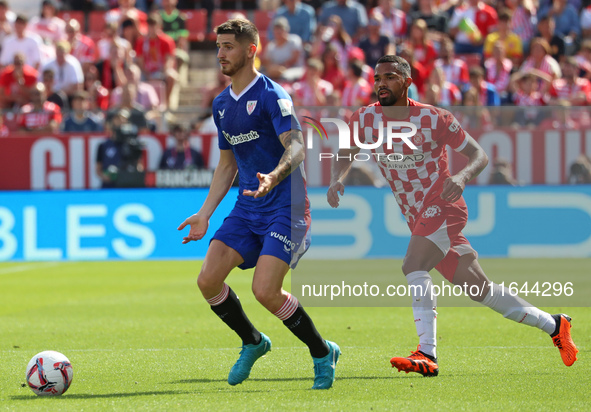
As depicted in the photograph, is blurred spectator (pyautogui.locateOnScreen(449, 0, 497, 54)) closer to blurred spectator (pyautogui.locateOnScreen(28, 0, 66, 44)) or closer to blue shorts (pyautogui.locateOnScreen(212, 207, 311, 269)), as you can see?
blurred spectator (pyautogui.locateOnScreen(28, 0, 66, 44))

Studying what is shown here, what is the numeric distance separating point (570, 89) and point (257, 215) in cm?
1091

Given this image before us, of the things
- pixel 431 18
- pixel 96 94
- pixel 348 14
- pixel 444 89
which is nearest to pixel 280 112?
pixel 444 89

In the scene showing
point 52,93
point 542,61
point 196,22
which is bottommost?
point 52,93

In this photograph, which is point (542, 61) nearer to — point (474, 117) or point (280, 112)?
point (474, 117)

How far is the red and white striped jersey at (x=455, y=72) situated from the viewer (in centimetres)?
1647

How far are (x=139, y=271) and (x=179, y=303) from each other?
337 cm

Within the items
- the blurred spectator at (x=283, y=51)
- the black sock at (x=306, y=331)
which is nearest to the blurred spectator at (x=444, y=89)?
the blurred spectator at (x=283, y=51)

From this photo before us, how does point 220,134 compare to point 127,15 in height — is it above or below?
below

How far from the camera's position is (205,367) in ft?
22.3

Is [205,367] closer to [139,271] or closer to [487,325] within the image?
[487,325]

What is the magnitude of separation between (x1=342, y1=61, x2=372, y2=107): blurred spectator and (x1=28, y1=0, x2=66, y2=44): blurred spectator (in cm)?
719

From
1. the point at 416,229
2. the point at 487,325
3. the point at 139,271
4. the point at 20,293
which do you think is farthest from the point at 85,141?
the point at 416,229

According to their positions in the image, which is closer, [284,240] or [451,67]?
[284,240]

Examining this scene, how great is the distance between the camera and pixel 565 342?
6.55 m
